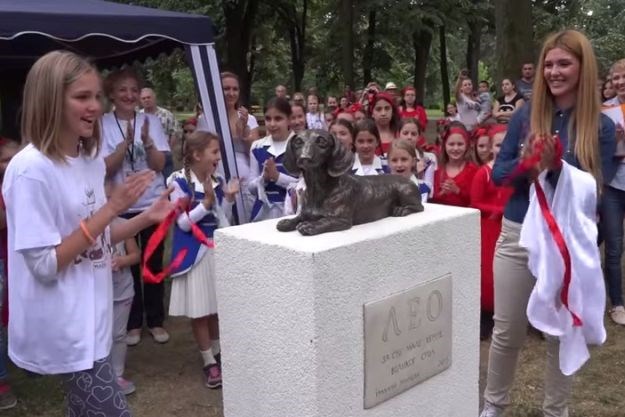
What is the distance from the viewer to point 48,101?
2043 mm

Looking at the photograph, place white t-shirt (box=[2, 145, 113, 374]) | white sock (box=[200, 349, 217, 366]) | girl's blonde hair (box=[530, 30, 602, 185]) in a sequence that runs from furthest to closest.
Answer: white sock (box=[200, 349, 217, 366])
girl's blonde hair (box=[530, 30, 602, 185])
white t-shirt (box=[2, 145, 113, 374])

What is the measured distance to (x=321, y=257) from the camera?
2160mm

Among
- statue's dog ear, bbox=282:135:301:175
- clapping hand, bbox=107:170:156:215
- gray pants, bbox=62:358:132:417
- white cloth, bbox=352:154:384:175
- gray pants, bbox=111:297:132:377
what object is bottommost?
gray pants, bbox=111:297:132:377

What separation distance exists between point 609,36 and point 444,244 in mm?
36592

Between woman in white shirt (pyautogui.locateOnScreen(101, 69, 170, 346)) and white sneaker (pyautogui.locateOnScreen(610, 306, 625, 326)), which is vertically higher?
woman in white shirt (pyautogui.locateOnScreen(101, 69, 170, 346))

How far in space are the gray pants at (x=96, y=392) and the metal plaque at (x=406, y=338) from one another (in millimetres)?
855

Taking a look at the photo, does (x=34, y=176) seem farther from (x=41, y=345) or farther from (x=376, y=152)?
(x=376, y=152)

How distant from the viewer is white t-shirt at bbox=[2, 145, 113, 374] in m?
2.01

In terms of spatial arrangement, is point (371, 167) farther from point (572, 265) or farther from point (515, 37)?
point (515, 37)

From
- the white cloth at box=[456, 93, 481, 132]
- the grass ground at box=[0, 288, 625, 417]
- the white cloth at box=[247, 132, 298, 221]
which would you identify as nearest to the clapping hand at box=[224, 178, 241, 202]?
the white cloth at box=[247, 132, 298, 221]

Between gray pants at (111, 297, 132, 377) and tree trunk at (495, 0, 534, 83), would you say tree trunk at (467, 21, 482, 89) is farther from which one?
gray pants at (111, 297, 132, 377)

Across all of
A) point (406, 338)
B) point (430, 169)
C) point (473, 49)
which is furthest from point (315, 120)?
point (473, 49)

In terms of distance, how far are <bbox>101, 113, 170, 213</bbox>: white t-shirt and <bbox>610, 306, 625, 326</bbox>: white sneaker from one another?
3228 mm

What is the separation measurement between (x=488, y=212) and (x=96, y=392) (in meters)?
2.89
